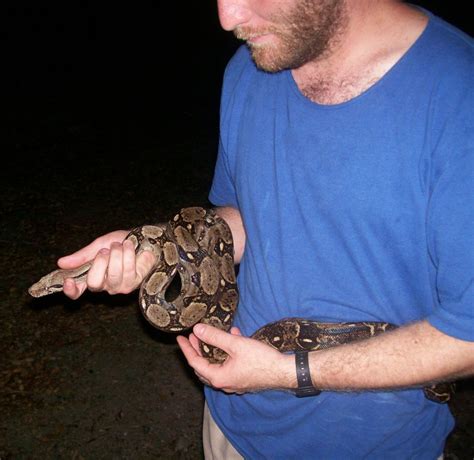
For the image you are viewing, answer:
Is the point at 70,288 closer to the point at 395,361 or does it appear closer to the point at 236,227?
the point at 236,227

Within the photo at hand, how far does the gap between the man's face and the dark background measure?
4013 mm

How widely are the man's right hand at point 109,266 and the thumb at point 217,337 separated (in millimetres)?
566

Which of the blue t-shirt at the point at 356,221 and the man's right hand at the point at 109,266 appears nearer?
the blue t-shirt at the point at 356,221

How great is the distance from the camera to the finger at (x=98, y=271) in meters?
2.73

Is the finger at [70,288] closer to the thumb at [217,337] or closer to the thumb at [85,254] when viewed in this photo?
the thumb at [85,254]

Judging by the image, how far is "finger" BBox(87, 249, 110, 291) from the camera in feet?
8.96

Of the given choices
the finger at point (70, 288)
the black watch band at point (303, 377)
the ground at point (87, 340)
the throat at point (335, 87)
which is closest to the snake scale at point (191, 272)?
the finger at point (70, 288)

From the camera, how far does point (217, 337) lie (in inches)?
98.4

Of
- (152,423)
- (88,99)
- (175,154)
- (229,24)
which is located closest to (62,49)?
(88,99)

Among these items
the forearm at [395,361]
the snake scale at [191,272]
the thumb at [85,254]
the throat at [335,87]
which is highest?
the throat at [335,87]

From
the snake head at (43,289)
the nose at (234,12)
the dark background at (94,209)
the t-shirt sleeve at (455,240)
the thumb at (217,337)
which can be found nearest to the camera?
the t-shirt sleeve at (455,240)

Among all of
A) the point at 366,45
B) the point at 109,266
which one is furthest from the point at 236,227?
the point at 366,45

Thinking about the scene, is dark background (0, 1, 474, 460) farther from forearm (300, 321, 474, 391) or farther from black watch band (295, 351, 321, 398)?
forearm (300, 321, 474, 391)

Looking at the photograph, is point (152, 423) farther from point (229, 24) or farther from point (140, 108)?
point (140, 108)
